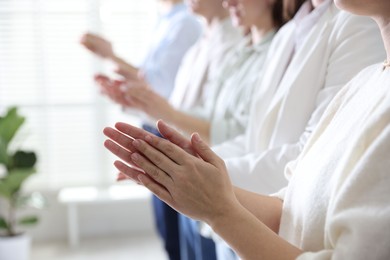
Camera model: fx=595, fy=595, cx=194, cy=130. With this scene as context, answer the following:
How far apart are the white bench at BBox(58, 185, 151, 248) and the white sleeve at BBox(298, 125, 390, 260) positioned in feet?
11.7

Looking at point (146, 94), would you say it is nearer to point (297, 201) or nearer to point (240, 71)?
point (240, 71)

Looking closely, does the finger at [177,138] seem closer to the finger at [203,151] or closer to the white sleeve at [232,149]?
the finger at [203,151]

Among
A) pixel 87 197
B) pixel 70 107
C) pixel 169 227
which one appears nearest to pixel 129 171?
pixel 169 227

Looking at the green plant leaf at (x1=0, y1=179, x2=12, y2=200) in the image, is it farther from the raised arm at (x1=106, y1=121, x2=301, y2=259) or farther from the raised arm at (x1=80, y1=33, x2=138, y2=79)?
the raised arm at (x1=106, y1=121, x2=301, y2=259)

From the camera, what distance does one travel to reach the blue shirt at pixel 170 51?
309cm

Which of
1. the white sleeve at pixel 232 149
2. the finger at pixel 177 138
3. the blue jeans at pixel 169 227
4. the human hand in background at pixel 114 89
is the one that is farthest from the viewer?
the blue jeans at pixel 169 227

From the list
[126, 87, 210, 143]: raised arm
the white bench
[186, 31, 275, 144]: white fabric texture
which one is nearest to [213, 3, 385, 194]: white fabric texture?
[186, 31, 275, 144]: white fabric texture

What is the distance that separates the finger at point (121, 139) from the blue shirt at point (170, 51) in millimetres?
1999

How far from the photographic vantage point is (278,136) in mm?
1612

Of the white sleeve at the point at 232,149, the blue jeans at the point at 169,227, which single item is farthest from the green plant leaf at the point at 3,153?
the white sleeve at the point at 232,149

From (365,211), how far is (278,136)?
77 cm

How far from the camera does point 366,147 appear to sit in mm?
907

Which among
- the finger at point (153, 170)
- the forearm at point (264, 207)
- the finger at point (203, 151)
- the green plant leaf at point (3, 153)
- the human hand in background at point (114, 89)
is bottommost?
the green plant leaf at point (3, 153)

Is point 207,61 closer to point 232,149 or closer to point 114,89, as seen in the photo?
point 114,89
